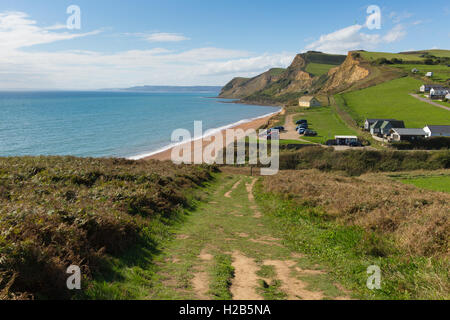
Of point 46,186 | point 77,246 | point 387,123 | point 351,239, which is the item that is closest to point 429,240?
point 351,239

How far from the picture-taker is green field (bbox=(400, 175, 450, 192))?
32075mm

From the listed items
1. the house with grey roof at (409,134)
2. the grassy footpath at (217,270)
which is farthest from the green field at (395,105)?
the grassy footpath at (217,270)

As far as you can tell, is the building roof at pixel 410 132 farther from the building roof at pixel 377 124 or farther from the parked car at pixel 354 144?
the parked car at pixel 354 144

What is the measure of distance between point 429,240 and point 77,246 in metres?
10.9

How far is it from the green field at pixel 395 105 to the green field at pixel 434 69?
9318mm

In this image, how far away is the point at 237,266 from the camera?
984 centimetres

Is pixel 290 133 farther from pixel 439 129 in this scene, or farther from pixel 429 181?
pixel 429 181

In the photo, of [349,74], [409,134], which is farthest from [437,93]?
[349,74]

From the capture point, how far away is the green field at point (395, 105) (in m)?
71.3

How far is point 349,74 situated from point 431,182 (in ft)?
413

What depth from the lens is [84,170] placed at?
61.9 ft

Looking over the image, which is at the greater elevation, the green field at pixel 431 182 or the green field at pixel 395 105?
the green field at pixel 395 105
